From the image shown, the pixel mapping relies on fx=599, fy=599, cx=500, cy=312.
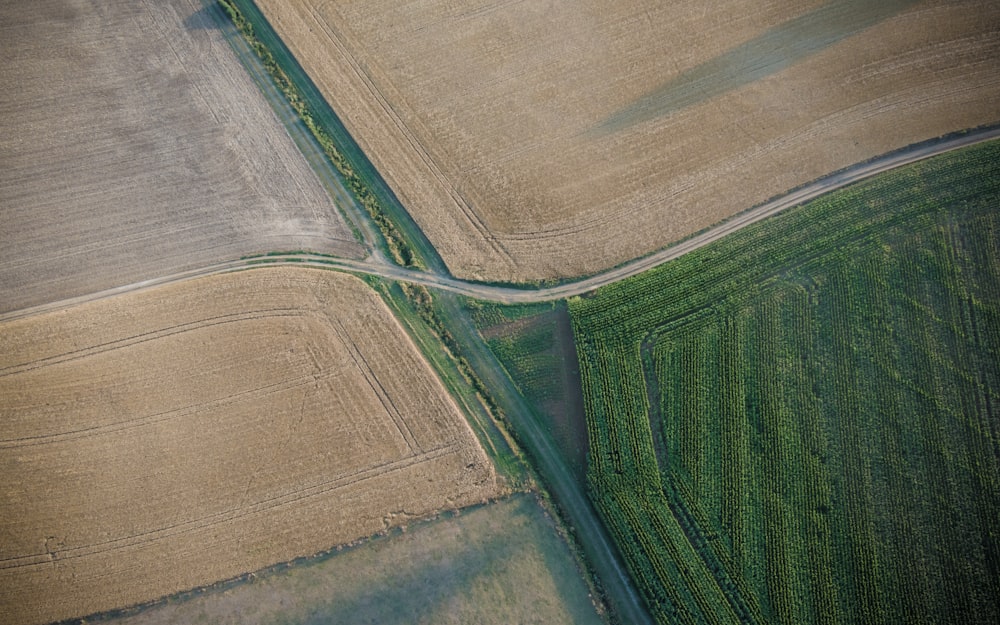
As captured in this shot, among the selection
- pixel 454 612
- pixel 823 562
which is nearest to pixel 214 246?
pixel 454 612

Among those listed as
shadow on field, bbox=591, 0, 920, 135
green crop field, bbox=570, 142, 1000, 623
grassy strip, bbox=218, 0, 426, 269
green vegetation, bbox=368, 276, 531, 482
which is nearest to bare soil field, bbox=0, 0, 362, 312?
grassy strip, bbox=218, 0, 426, 269

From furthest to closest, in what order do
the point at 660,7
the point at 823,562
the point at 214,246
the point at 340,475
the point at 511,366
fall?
the point at 660,7 < the point at 214,246 < the point at 511,366 < the point at 340,475 < the point at 823,562

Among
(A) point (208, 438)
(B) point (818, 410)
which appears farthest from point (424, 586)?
(B) point (818, 410)

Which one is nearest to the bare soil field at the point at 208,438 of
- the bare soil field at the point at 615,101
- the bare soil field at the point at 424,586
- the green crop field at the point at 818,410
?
the bare soil field at the point at 424,586

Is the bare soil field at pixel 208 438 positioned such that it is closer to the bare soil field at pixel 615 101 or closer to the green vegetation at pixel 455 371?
the green vegetation at pixel 455 371

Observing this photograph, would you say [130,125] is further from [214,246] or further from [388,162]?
[388,162]

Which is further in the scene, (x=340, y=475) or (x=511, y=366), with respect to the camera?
(x=511, y=366)
